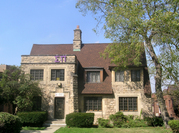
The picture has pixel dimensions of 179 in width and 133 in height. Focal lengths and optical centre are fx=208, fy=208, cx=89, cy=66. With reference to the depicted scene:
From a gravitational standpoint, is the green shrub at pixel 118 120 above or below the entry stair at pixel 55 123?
above

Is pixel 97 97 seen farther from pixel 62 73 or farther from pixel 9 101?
pixel 9 101

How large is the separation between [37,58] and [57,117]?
566cm

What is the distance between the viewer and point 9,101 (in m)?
17.0

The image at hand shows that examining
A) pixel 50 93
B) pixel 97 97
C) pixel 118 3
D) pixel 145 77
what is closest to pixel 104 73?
pixel 97 97

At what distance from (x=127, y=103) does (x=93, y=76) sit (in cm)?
410

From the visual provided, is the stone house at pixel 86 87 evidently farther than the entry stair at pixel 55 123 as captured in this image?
Yes

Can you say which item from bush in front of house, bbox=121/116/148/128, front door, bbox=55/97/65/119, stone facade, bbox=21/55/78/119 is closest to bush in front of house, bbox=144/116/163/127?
bush in front of house, bbox=121/116/148/128

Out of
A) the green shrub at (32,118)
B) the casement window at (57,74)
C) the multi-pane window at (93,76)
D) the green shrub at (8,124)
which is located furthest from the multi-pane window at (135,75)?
the green shrub at (8,124)

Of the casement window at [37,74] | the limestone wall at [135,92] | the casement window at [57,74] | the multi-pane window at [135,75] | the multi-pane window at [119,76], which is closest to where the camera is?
the limestone wall at [135,92]

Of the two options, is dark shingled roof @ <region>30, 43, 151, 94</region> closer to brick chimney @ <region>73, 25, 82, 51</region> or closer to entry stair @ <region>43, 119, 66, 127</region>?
brick chimney @ <region>73, 25, 82, 51</region>

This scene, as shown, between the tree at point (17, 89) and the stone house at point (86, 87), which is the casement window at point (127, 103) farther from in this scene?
the tree at point (17, 89)

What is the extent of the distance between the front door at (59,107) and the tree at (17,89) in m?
1.97

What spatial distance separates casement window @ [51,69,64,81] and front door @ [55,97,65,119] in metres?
1.81

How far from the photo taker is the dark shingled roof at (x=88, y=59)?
63.8 ft
